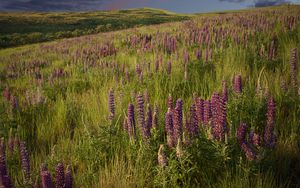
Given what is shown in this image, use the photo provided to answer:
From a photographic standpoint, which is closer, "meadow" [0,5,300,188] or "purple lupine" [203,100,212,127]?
"meadow" [0,5,300,188]

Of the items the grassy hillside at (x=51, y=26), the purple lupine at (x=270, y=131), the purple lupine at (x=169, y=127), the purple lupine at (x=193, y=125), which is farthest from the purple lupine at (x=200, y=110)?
the grassy hillside at (x=51, y=26)

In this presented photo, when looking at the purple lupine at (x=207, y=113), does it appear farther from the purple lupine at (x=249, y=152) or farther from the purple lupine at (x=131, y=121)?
the purple lupine at (x=131, y=121)

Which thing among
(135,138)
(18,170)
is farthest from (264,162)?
(18,170)

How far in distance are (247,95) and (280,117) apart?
399 millimetres

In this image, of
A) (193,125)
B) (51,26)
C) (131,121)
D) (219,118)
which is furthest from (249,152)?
(51,26)

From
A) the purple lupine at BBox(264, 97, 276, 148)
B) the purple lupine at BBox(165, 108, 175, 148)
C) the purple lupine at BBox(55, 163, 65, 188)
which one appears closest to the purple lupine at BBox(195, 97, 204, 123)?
the purple lupine at BBox(165, 108, 175, 148)

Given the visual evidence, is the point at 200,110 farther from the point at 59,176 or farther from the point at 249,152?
the point at 59,176

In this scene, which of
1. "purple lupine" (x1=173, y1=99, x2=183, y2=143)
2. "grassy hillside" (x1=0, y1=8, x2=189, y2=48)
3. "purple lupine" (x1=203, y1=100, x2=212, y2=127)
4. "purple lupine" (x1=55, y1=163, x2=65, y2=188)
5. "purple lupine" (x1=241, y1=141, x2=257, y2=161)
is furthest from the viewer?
"grassy hillside" (x1=0, y1=8, x2=189, y2=48)

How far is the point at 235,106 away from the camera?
3055 mm

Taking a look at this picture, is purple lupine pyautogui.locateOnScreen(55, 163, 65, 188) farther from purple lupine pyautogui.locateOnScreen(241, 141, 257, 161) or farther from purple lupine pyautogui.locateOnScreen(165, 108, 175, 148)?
purple lupine pyautogui.locateOnScreen(241, 141, 257, 161)

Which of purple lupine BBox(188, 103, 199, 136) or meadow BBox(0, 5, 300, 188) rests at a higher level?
purple lupine BBox(188, 103, 199, 136)

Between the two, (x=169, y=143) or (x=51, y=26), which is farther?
(x=51, y=26)

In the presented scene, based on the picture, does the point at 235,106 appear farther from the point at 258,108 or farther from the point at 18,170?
the point at 18,170

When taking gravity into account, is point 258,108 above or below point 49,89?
above
